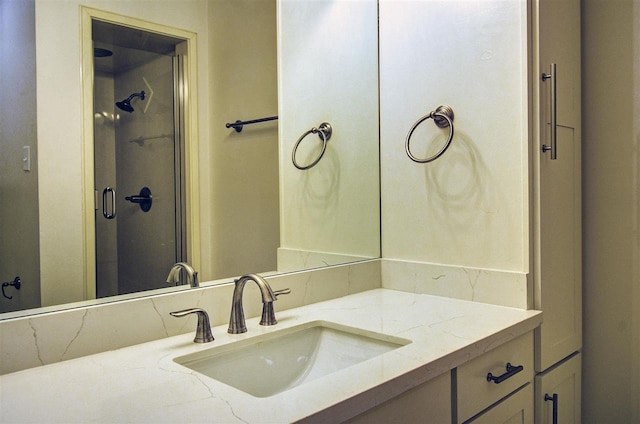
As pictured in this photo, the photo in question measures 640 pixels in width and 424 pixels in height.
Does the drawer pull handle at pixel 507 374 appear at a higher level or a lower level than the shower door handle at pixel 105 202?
lower

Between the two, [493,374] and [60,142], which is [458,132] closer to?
[493,374]

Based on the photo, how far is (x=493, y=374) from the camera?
1.19 m

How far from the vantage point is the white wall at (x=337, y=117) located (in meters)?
1.65

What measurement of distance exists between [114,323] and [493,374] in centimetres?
88

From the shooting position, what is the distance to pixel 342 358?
1253 mm

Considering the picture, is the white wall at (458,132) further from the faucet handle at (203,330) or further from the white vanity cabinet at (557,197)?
the faucet handle at (203,330)

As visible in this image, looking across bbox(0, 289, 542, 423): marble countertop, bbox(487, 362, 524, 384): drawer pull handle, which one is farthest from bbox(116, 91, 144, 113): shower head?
bbox(487, 362, 524, 384): drawer pull handle

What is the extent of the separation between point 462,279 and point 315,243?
485 millimetres

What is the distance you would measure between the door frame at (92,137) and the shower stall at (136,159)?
1 cm

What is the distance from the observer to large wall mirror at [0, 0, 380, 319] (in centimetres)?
104

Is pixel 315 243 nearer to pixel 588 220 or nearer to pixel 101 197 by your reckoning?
pixel 101 197

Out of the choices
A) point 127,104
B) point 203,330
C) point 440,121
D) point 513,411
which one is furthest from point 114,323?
point 440,121

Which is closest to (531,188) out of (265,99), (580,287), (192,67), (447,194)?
(447,194)

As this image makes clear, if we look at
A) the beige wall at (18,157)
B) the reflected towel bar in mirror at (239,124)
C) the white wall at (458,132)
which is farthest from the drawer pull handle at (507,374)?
the beige wall at (18,157)
